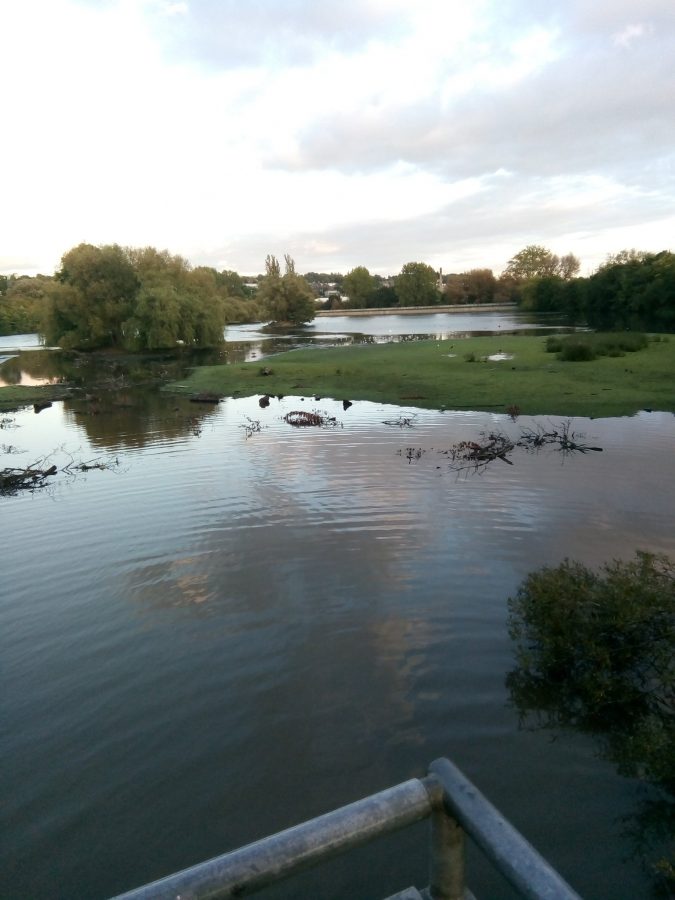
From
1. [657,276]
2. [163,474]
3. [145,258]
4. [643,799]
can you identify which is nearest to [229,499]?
[163,474]

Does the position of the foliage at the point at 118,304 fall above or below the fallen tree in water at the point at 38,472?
above

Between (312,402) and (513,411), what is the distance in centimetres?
1084

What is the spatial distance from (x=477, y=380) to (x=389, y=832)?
33286mm

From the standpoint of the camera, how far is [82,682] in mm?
8219

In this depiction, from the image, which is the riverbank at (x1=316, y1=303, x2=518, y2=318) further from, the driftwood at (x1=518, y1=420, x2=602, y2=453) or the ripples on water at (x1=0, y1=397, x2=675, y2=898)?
the ripples on water at (x1=0, y1=397, x2=675, y2=898)

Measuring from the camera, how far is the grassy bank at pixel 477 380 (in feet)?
90.0

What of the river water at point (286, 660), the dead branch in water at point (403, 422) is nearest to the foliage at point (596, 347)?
the dead branch in water at point (403, 422)

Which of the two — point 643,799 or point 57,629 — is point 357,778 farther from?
point 57,629

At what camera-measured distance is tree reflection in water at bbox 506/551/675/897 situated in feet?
20.0

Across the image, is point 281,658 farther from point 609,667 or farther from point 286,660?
point 609,667

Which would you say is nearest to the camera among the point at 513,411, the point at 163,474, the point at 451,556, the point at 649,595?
the point at 649,595

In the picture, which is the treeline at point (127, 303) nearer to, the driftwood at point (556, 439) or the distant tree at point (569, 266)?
the driftwood at point (556, 439)

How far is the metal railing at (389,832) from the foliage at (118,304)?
227ft

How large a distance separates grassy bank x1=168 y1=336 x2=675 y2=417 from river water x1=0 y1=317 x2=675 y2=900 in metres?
9.49
